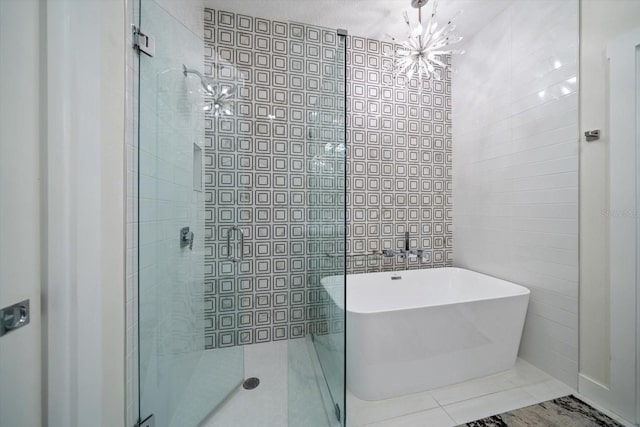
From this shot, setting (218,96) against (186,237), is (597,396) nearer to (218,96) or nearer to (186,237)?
(186,237)

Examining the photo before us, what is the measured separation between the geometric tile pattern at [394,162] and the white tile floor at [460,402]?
3.26ft

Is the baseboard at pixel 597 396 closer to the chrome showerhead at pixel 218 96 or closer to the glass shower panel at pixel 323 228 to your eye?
the glass shower panel at pixel 323 228

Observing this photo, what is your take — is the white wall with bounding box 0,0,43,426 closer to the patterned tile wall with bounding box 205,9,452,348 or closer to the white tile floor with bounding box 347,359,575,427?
the patterned tile wall with bounding box 205,9,452,348

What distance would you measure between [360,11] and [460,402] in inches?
113

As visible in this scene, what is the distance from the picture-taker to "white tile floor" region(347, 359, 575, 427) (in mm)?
1265

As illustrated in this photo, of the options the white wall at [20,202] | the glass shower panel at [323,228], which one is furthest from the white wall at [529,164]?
the white wall at [20,202]

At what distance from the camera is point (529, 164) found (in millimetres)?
1748

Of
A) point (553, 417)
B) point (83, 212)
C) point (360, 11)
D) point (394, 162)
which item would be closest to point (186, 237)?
point (83, 212)

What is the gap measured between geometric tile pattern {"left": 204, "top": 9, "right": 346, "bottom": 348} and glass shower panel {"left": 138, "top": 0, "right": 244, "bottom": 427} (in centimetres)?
8

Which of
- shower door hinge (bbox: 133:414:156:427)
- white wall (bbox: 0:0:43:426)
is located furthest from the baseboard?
white wall (bbox: 0:0:43:426)

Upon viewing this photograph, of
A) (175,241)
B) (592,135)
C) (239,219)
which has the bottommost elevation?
(175,241)

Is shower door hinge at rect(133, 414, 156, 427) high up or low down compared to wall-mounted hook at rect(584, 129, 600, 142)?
down

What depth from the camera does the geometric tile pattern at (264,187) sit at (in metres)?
1.63

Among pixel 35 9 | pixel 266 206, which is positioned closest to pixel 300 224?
pixel 266 206
